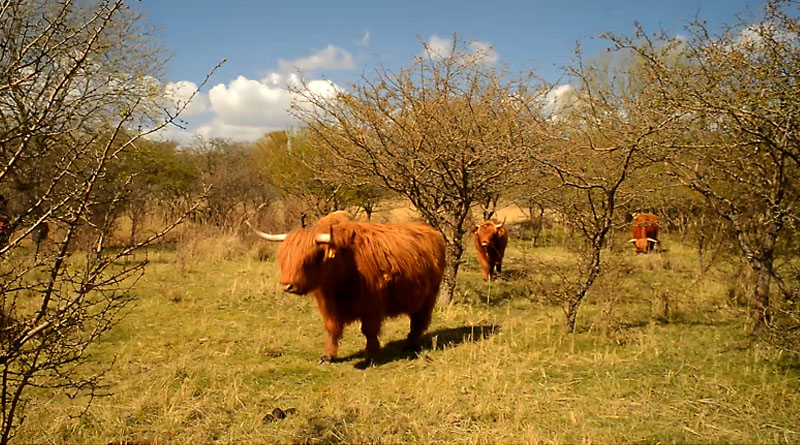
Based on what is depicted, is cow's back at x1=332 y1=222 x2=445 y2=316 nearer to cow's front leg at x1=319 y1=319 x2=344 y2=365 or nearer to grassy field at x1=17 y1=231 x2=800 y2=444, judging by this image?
cow's front leg at x1=319 y1=319 x2=344 y2=365

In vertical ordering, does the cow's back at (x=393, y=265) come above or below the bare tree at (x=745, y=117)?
below

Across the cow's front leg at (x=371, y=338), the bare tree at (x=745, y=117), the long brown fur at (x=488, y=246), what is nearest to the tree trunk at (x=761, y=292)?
the bare tree at (x=745, y=117)

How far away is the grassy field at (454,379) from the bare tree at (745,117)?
48.5 inches

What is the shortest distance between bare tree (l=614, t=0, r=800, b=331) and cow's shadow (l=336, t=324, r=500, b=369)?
3.20 m

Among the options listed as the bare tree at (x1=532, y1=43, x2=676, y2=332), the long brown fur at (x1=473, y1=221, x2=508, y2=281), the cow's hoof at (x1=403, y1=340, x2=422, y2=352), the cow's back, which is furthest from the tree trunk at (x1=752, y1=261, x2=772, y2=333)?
the long brown fur at (x1=473, y1=221, x2=508, y2=281)

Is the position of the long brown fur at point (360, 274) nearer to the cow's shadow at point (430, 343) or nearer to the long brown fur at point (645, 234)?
the cow's shadow at point (430, 343)

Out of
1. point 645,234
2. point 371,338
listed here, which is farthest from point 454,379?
point 645,234

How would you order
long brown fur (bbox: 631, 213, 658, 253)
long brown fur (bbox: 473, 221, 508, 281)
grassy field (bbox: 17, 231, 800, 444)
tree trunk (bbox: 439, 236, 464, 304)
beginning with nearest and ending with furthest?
grassy field (bbox: 17, 231, 800, 444) → tree trunk (bbox: 439, 236, 464, 304) → long brown fur (bbox: 473, 221, 508, 281) → long brown fur (bbox: 631, 213, 658, 253)

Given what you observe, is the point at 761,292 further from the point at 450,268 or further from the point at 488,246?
the point at 488,246

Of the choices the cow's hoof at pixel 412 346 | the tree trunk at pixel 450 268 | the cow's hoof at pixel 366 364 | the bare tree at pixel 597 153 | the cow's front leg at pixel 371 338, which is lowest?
the cow's hoof at pixel 366 364

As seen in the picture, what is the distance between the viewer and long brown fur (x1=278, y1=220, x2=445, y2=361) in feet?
18.7

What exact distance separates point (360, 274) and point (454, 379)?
1651 mm

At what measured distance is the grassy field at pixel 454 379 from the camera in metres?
4.13

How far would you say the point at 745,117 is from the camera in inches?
183
